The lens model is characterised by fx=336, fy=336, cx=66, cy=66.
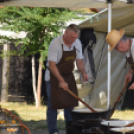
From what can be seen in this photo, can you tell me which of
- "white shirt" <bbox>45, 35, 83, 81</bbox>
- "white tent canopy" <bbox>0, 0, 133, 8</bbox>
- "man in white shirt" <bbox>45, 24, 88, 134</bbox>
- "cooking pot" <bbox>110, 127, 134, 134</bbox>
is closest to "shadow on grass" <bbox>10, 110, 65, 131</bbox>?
"man in white shirt" <bbox>45, 24, 88, 134</bbox>

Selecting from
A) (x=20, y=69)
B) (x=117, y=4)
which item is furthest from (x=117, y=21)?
(x=20, y=69)

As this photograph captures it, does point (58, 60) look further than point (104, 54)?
No

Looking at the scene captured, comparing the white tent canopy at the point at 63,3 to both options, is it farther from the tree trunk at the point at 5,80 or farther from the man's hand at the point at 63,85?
the tree trunk at the point at 5,80

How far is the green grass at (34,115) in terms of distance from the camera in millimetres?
5581

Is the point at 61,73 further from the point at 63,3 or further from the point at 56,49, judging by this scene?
the point at 63,3

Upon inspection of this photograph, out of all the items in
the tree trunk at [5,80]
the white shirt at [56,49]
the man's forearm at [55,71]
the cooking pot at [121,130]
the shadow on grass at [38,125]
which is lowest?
the shadow on grass at [38,125]

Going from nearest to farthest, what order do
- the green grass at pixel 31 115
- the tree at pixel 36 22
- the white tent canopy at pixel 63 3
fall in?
1. the white tent canopy at pixel 63 3
2. the green grass at pixel 31 115
3. the tree at pixel 36 22

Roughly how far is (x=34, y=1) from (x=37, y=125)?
246 cm

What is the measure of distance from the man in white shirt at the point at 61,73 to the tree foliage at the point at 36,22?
104 inches

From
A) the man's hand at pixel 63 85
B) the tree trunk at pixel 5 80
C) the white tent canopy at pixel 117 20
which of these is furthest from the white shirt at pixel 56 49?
the tree trunk at pixel 5 80

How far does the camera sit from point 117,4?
3.95 meters

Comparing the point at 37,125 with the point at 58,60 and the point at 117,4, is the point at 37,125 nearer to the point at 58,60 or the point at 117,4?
the point at 58,60

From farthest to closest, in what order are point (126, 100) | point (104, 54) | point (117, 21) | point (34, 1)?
point (126, 100)
point (104, 54)
point (117, 21)
point (34, 1)

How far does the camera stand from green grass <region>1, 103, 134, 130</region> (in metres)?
5.58
